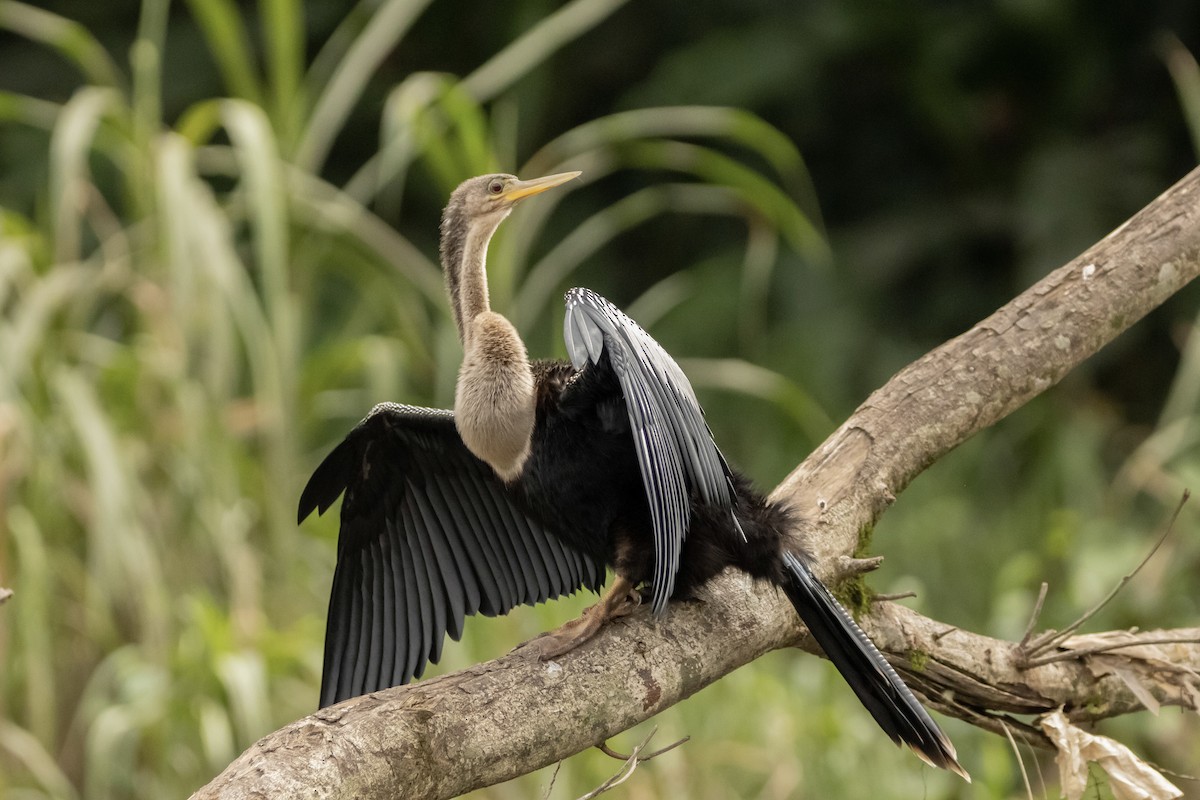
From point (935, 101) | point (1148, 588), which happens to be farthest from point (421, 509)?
point (935, 101)

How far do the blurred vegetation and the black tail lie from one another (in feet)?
3.44

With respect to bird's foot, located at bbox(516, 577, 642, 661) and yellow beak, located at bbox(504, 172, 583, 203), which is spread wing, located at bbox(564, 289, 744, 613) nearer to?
bird's foot, located at bbox(516, 577, 642, 661)

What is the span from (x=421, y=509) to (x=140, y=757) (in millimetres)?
1283

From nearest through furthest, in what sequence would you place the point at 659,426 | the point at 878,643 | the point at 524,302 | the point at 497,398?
the point at 659,426
the point at 497,398
the point at 878,643
the point at 524,302

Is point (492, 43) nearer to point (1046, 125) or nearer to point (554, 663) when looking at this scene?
point (1046, 125)

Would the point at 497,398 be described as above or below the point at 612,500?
above

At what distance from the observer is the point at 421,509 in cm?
209

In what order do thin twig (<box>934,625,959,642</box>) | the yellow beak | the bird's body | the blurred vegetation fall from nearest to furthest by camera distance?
the bird's body, thin twig (<box>934,625,959,642</box>), the yellow beak, the blurred vegetation

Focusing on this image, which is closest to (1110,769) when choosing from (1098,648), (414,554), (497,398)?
(1098,648)

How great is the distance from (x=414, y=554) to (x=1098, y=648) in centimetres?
96

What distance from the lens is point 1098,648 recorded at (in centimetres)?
185

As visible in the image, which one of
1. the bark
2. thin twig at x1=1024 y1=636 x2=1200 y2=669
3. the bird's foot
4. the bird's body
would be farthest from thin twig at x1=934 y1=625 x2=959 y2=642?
the bird's foot

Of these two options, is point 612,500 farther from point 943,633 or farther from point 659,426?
point 943,633

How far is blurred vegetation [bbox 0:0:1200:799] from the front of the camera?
110 inches
